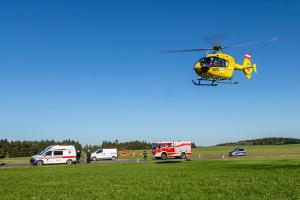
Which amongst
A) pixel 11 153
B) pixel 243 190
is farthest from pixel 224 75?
pixel 11 153

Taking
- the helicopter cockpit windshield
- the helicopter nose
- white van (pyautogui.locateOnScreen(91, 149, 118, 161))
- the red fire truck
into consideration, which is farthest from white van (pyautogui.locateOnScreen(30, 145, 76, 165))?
the helicopter cockpit windshield

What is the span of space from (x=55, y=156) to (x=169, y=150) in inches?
649

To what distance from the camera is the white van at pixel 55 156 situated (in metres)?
48.7

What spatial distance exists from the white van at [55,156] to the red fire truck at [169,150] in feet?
40.6

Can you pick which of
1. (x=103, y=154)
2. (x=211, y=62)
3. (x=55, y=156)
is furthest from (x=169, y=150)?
(x=211, y=62)

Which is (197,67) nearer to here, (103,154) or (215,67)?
(215,67)

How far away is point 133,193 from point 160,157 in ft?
140

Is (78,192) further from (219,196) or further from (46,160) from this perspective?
(46,160)

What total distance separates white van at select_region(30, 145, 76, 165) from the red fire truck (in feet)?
40.6

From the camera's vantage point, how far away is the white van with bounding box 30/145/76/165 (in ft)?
160

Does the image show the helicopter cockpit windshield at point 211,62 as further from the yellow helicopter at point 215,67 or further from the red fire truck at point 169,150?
the red fire truck at point 169,150

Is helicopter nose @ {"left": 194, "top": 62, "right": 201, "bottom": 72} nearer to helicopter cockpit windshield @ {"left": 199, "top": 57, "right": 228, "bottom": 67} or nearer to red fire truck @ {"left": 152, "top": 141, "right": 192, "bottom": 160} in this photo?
helicopter cockpit windshield @ {"left": 199, "top": 57, "right": 228, "bottom": 67}

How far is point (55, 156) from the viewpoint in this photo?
1950 inches

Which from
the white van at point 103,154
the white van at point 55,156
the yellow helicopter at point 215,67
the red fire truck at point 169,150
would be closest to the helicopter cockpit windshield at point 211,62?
the yellow helicopter at point 215,67
